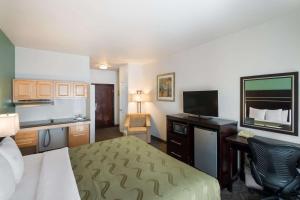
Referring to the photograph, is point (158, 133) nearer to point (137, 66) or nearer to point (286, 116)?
point (137, 66)

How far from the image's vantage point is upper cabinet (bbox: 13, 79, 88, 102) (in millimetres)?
3260

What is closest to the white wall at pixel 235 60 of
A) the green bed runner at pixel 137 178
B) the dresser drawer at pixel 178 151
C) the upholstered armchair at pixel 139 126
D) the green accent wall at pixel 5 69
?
the upholstered armchair at pixel 139 126

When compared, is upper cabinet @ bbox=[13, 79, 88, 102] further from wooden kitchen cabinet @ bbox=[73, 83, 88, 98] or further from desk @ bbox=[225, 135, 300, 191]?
desk @ bbox=[225, 135, 300, 191]

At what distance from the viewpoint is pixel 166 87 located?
14.7 feet

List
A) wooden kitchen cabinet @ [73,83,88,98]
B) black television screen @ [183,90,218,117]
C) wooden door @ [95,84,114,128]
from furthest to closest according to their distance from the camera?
wooden door @ [95,84,114,128] → wooden kitchen cabinet @ [73,83,88,98] → black television screen @ [183,90,218,117]

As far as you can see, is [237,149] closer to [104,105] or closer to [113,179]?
[113,179]

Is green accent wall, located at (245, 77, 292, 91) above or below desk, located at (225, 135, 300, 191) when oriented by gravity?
above

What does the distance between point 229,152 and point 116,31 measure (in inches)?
110

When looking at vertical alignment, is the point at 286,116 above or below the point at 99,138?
above

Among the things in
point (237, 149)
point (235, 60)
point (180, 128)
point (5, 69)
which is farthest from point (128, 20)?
Result: point (237, 149)

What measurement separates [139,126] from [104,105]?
2.63 meters

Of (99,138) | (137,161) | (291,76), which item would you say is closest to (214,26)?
(291,76)

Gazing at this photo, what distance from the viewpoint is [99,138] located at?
507 cm

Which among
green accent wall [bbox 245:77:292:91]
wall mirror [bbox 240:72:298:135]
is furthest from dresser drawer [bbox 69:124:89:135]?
green accent wall [bbox 245:77:292:91]
